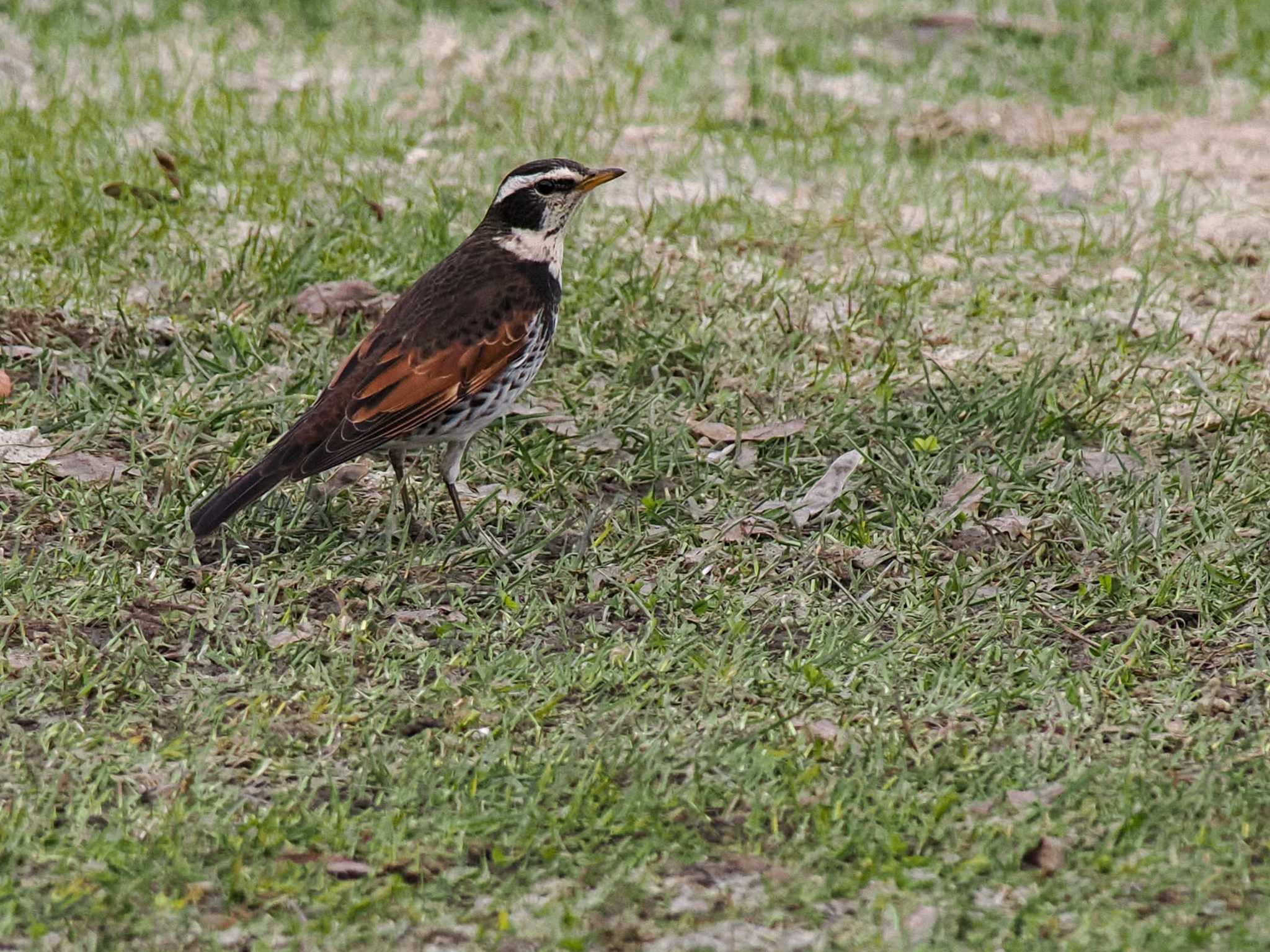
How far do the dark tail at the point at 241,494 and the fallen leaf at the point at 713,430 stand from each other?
6.21 feet

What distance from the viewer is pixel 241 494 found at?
5871 mm

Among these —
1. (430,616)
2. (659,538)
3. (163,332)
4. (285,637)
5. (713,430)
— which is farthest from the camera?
(163,332)

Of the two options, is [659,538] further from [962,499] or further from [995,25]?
[995,25]

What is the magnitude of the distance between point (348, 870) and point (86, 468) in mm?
2790

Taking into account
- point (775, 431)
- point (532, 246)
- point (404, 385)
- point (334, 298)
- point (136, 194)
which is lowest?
point (775, 431)

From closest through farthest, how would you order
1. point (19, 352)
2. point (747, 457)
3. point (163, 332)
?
1. point (747, 457)
2. point (19, 352)
3. point (163, 332)

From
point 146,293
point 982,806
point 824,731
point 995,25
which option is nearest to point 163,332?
point 146,293

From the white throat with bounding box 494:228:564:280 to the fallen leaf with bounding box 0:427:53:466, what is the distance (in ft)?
6.34

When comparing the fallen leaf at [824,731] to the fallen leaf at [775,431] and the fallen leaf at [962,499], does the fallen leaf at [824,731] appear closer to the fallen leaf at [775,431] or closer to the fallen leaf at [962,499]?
the fallen leaf at [962,499]

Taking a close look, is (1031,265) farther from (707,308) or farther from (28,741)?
(28,741)

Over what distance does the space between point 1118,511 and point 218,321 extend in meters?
3.92

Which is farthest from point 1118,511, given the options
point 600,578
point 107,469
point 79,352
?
point 79,352

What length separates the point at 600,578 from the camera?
6.09m

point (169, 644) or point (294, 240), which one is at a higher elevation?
point (294, 240)
